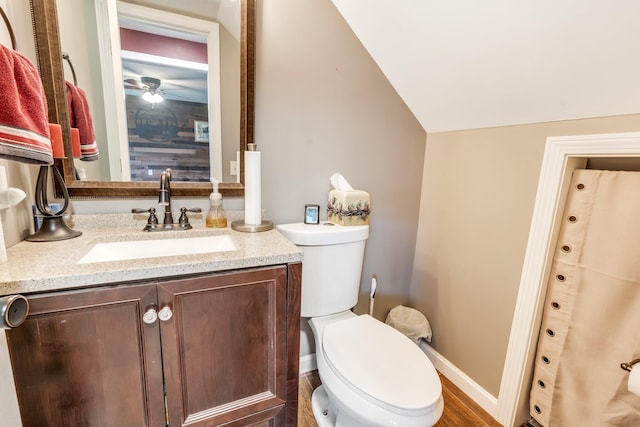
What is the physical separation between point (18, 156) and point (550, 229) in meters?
1.75

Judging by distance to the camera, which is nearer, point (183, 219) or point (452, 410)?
point (183, 219)

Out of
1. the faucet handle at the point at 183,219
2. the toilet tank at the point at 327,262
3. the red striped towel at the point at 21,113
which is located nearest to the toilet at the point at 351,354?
the toilet tank at the point at 327,262

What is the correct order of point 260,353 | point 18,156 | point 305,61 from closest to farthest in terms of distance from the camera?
point 18,156 → point 260,353 → point 305,61

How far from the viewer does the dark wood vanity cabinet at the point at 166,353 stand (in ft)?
2.35

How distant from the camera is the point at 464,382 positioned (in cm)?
158

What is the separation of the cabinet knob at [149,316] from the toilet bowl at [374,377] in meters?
0.64

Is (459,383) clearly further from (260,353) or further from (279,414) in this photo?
(260,353)

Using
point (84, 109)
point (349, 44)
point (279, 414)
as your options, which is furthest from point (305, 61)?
point (279, 414)

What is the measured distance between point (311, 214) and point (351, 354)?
66cm

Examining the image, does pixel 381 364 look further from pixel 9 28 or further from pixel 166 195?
pixel 9 28

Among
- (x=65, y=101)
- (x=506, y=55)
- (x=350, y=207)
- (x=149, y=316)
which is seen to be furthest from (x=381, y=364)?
(x=65, y=101)

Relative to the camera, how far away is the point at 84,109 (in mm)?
1108

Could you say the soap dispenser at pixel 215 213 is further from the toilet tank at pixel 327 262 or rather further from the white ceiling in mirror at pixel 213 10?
the white ceiling in mirror at pixel 213 10

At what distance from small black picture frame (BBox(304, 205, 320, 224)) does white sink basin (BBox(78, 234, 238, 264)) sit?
0.44 meters
